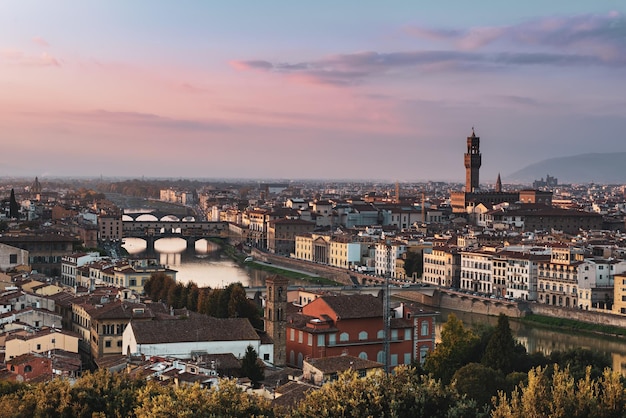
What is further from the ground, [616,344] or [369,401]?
[369,401]

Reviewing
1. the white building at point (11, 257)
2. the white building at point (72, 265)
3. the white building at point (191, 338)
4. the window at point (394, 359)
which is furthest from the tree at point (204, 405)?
the white building at point (11, 257)

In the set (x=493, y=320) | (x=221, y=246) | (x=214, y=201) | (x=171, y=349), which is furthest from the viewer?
(x=214, y=201)

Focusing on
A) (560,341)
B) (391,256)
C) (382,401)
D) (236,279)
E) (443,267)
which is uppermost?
(382,401)

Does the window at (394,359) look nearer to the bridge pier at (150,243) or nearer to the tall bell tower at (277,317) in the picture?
the tall bell tower at (277,317)

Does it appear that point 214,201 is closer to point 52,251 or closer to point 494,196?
point 494,196

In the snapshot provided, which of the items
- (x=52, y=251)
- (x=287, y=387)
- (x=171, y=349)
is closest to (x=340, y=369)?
(x=287, y=387)

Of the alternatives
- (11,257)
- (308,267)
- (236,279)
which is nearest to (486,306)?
(236,279)

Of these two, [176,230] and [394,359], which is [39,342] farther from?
[176,230]
